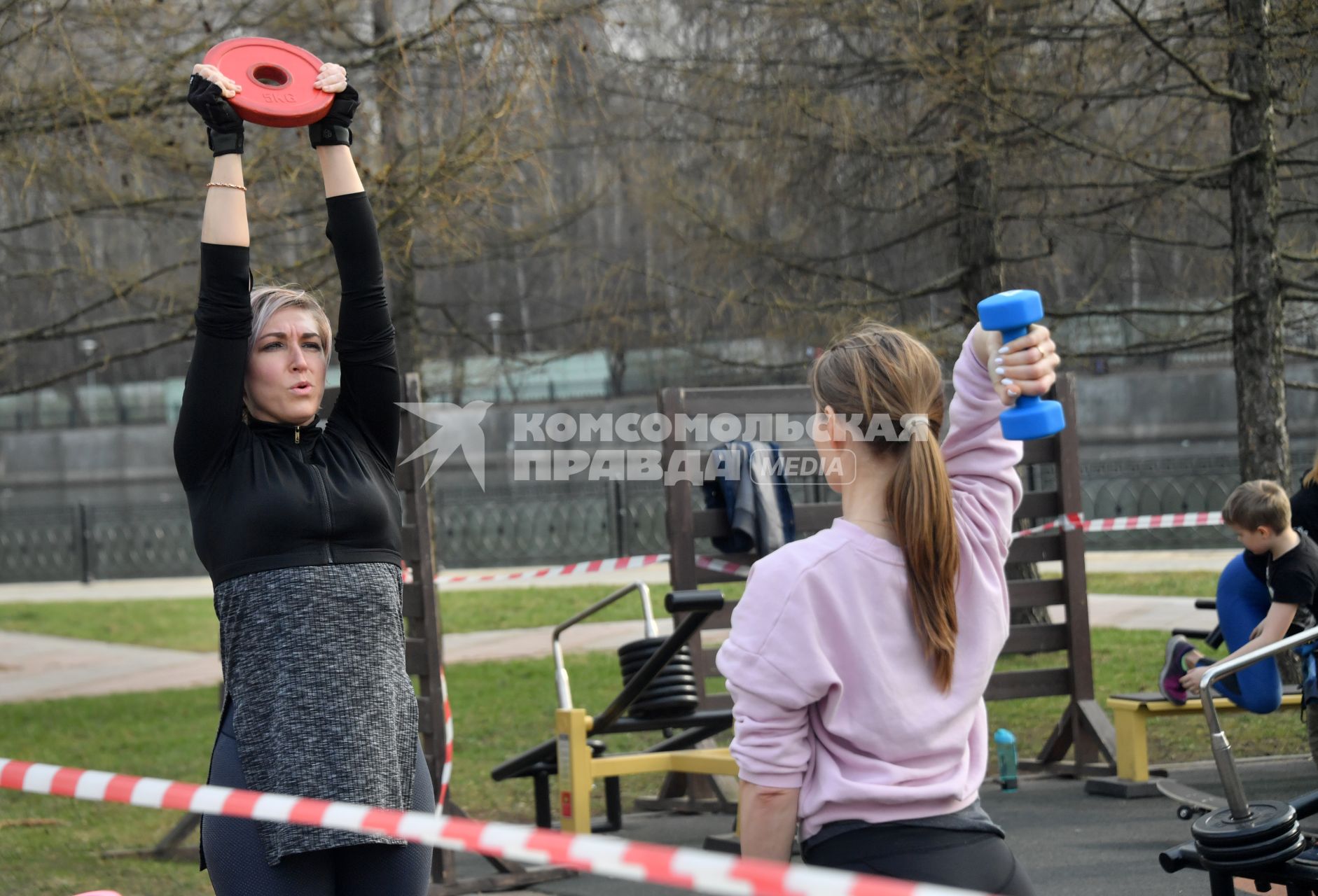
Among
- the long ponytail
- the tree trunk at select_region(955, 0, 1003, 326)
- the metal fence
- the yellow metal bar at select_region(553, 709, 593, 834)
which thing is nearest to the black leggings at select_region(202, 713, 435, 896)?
the long ponytail

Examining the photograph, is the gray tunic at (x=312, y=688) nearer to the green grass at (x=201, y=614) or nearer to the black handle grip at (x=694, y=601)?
the black handle grip at (x=694, y=601)

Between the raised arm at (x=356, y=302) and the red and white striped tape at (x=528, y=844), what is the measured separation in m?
0.75

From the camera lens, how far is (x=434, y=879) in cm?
543

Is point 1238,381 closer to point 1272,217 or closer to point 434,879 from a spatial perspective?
point 1272,217

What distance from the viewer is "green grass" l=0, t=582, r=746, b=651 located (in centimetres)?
1385

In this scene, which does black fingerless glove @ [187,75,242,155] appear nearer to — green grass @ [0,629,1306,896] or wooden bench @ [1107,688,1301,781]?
green grass @ [0,629,1306,896]

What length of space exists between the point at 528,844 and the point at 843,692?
499 mm

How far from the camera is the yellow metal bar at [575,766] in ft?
18.3

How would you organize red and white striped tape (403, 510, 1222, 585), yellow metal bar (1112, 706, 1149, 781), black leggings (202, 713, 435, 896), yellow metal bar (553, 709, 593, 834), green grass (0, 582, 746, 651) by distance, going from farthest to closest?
1. green grass (0, 582, 746, 651)
2. red and white striped tape (403, 510, 1222, 585)
3. yellow metal bar (1112, 706, 1149, 781)
4. yellow metal bar (553, 709, 593, 834)
5. black leggings (202, 713, 435, 896)

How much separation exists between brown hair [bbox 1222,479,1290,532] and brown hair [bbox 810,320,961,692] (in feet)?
12.8

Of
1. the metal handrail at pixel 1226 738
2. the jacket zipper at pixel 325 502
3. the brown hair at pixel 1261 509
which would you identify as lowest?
the metal handrail at pixel 1226 738

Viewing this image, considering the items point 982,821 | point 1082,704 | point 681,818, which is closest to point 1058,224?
point 1082,704

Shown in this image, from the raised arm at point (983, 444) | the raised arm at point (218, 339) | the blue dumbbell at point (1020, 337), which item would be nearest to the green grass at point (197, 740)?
the raised arm at point (218, 339)

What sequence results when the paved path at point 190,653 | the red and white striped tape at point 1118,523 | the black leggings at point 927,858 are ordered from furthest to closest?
1. the paved path at point 190,653
2. the red and white striped tape at point 1118,523
3. the black leggings at point 927,858
